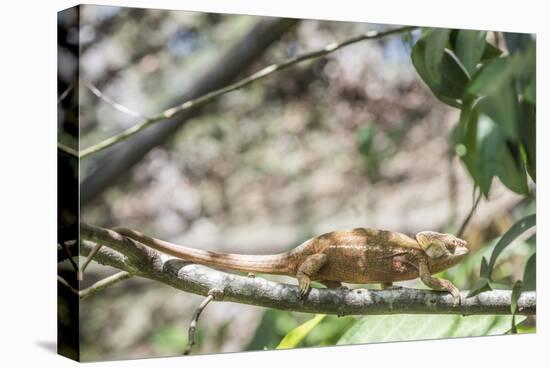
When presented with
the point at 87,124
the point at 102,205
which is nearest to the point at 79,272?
the point at 102,205

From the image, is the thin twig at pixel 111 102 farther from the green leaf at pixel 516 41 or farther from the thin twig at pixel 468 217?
the green leaf at pixel 516 41

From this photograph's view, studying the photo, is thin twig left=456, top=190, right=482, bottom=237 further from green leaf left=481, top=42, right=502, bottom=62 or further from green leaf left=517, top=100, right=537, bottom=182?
green leaf left=481, top=42, right=502, bottom=62

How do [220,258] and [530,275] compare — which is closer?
[220,258]

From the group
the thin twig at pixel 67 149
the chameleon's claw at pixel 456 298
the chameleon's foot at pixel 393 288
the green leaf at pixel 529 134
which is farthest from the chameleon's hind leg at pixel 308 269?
the green leaf at pixel 529 134

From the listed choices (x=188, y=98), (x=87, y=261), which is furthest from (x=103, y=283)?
(x=188, y=98)

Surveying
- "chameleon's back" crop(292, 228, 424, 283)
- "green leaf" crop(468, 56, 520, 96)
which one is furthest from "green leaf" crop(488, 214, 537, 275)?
"green leaf" crop(468, 56, 520, 96)

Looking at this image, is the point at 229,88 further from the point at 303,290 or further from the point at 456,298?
the point at 456,298
